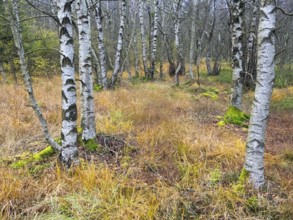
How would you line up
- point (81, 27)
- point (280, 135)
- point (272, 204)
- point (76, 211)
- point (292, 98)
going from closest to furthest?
point (76, 211) → point (272, 204) → point (81, 27) → point (280, 135) → point (292, 98)

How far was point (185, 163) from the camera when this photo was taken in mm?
4234

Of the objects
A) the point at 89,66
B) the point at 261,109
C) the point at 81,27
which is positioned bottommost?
the point at 261,109

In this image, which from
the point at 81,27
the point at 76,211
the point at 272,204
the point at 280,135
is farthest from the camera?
the point at 280,135

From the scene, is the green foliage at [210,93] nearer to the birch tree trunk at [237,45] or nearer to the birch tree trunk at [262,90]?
the birch tree trunk at [237,45]

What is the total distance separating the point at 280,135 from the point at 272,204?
381cm

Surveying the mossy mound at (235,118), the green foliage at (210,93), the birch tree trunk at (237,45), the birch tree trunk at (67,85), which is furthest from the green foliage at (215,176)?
the green foliage at (210,93)

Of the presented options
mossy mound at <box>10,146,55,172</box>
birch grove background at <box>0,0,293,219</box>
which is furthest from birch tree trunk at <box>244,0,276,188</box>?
mossy mound at <box>10,146,55,172</box>

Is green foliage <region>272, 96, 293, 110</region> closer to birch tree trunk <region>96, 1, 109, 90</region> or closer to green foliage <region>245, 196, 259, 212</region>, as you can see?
birch tree trunk <region>96, 1, 109, 90</region>

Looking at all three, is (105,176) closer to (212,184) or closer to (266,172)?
(212,184)

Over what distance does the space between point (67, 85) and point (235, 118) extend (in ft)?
15.8

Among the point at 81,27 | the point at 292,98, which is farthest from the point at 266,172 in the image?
the point at 292,98

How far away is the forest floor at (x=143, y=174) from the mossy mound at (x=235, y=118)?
41 centimetres

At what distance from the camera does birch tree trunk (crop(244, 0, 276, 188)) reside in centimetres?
313

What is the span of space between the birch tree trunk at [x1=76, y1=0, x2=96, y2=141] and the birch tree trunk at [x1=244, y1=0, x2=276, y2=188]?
8.46ft
